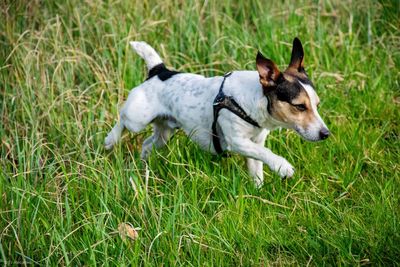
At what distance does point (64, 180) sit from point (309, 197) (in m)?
1.68

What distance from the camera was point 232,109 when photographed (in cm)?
500

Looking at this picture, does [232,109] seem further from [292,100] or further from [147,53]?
[147,53]

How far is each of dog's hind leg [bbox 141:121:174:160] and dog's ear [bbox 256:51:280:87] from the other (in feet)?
3.98

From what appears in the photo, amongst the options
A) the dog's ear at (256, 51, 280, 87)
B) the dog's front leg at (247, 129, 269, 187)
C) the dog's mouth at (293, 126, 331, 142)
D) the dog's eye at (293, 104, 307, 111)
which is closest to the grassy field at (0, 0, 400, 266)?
the dog's front leg at (247, 129, 269, 187)

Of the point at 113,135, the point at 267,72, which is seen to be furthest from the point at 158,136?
the point at 267,72

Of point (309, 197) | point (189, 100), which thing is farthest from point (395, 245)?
point (189, 100)

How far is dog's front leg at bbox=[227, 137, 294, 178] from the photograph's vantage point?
15.6 ft

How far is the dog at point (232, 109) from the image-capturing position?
4.75 meters

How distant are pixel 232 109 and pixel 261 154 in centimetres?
39

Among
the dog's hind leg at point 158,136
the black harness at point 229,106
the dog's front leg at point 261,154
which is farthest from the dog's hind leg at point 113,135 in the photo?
the dog's front leg at point 261,154

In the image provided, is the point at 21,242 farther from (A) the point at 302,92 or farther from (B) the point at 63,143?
(A) the point at 302,92

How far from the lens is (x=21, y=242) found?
421 centimetres

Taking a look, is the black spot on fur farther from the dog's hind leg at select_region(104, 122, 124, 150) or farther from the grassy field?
the dog's hind leg at select_region(104, 122, 124, 150)

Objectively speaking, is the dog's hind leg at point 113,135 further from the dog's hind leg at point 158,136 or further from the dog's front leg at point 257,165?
the dog's front leg at point 257,165
